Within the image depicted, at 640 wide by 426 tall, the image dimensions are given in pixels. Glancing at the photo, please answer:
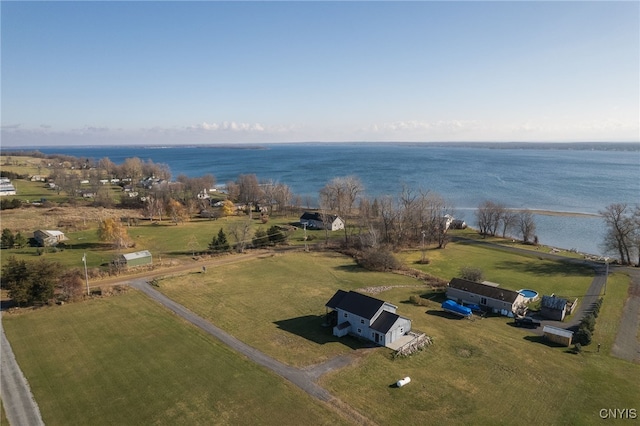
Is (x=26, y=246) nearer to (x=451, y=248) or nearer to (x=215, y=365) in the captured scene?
(x=215, y=365)

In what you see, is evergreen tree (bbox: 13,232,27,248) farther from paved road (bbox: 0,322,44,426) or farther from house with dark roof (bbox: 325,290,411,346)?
house with dark roof (bbox: 325,290,411,346)

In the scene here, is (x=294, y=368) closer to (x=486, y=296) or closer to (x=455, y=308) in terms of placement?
(x=455, y=308)

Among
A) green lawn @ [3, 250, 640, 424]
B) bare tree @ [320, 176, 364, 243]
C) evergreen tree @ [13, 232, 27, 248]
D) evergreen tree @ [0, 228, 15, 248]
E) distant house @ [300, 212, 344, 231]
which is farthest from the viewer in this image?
bare tree @ [320, 176, 364, 243]

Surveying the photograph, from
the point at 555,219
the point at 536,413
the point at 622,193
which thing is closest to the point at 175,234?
the point at 536,413

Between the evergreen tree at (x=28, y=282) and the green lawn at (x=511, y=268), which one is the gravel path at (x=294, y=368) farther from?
the green lawn at (x=511, y=268)

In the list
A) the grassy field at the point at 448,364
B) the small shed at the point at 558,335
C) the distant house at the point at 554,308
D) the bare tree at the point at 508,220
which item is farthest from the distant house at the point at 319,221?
the small shed at the point at 558,335

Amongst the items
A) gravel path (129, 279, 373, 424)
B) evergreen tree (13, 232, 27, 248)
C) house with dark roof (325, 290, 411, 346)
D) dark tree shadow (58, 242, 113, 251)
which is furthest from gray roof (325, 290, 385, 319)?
evergreen tree (13, 232, 27, 248)

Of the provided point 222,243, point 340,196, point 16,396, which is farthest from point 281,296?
point 340,196
